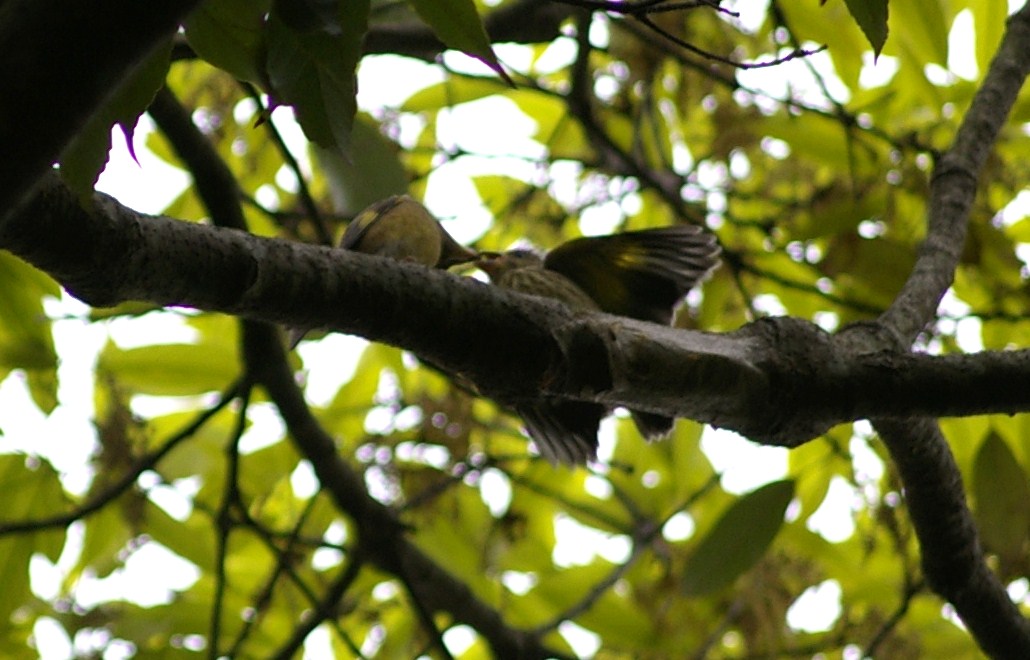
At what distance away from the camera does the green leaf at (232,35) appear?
3.61ft

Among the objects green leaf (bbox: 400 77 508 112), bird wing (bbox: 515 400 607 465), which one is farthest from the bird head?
green leaf (bbox: 400 77 508 112)

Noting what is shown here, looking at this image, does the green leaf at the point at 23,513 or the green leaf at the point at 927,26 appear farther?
the green leaf at the point at 23,513

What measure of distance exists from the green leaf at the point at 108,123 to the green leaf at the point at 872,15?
57 centimetres

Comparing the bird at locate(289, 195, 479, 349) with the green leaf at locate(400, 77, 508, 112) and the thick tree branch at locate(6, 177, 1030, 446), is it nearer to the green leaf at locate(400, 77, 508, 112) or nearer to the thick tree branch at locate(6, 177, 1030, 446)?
the green leaf at locate(400, 77, 508, 112)

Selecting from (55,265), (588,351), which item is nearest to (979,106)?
(588,351)

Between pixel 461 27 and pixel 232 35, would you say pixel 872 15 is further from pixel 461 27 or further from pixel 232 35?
pixel 232 35

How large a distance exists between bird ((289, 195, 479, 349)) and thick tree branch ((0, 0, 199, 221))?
1.51m

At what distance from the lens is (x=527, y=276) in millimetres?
2447

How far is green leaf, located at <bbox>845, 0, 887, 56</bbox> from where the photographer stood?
1.07m

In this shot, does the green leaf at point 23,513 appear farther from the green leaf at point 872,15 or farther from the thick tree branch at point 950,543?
the green leaf at point 872,15

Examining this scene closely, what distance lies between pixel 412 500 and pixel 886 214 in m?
1.24

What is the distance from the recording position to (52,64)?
2.51 feet

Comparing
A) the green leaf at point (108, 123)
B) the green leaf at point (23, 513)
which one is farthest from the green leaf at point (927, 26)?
the green leaf at point (23, 513)

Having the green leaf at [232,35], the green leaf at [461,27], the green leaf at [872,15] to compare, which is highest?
the green leaf at [232,35]
